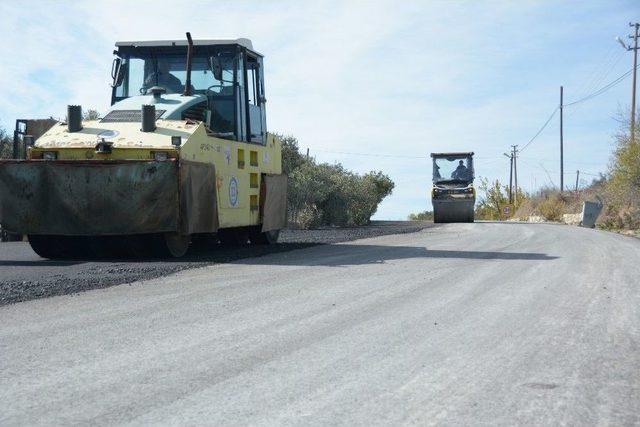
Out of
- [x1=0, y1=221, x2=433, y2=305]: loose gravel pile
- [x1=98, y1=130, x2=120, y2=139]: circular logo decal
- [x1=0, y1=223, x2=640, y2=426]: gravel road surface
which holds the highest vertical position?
[x1=98, y1=130, x2=120, y2=139]: circular logo decal

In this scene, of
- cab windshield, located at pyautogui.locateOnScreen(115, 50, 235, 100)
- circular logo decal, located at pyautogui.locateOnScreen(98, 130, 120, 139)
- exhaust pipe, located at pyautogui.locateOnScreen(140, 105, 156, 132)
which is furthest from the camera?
cab windshield, located at pyautogui.locateOnScreen(115, 50, 235, 100)

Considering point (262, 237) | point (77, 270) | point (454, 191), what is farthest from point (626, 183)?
point (77, 270)

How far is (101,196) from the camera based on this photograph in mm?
13125

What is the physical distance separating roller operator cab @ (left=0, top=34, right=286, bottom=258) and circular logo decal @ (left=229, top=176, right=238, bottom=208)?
0.02m

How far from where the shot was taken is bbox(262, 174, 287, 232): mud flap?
16750mm

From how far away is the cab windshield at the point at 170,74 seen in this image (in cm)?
1539

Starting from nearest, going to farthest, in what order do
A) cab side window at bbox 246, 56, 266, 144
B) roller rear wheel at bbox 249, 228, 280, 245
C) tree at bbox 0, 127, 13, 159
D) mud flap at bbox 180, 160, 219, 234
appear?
mud flap at bbox 180, 160, 219, 234 < cab side window at bbox 246, 56, 266, 144 < roller rear wheel at bbox 249, 228, 280, 245 < tree at bbox 0, 127, 13, 159

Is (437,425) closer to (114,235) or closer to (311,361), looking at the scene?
(311,361)

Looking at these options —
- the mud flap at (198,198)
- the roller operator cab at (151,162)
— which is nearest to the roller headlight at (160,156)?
the roller operator cab at (151,162)

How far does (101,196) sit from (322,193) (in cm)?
1923

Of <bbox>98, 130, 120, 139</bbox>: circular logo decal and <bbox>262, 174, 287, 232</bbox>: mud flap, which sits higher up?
<bbox>98, 130, 120, 139</bbox>: circular logo decal

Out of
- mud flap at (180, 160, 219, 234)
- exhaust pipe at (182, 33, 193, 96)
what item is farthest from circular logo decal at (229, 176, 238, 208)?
exhaust pipe at (182, 33, 193, 96)

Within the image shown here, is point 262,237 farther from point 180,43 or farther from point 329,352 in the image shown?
point 329,352

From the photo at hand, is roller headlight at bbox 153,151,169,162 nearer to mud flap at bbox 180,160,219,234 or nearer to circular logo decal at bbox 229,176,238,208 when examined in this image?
mud flap at bbox 180,160,219,234
